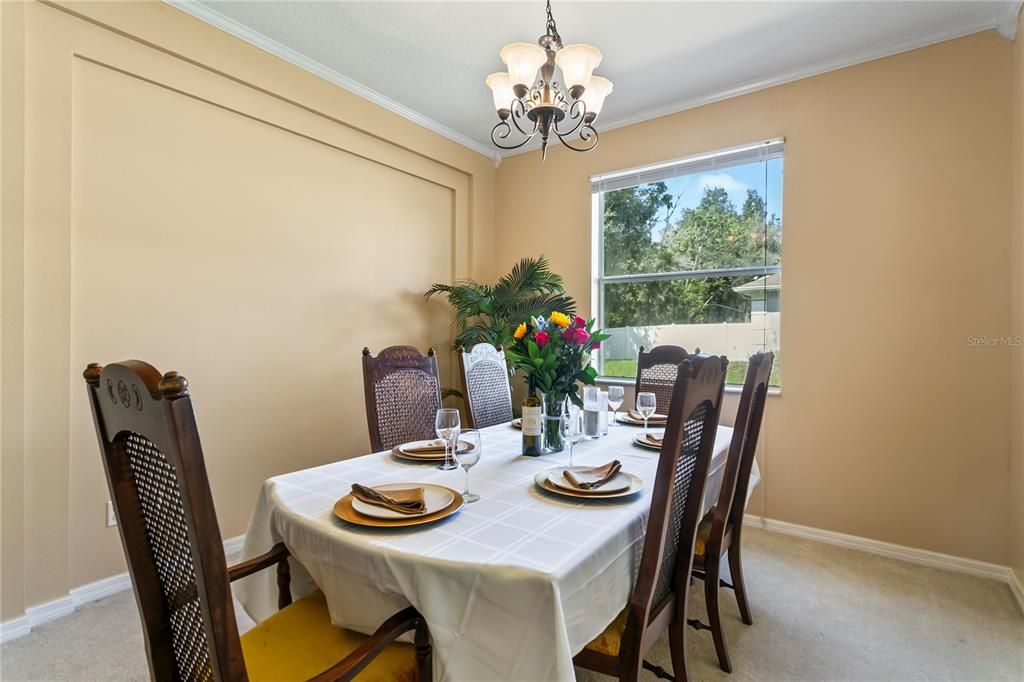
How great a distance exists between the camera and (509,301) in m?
3.72

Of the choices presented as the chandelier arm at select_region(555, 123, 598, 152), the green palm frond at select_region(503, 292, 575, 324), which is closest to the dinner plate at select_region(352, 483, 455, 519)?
the chandelier arm at select_region(555, 123, 598, 152)

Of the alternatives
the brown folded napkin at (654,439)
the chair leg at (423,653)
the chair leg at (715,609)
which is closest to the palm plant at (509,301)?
the brown folded napkin at (654,439)

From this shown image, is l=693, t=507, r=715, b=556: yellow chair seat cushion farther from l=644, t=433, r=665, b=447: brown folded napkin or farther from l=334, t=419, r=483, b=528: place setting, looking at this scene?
l=334, t=419, r=483, b=528: place setting

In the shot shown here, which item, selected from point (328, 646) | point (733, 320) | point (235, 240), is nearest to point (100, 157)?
point (235, 240)

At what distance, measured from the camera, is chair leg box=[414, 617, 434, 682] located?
3.47ft

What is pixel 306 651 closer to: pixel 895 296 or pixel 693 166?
pixel 895 296

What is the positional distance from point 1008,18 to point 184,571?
379 centimetres

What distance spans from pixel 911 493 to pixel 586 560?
99.8 inches

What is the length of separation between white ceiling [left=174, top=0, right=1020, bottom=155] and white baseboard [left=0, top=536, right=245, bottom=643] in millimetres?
2493

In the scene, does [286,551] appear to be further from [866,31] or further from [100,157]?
[866,31]

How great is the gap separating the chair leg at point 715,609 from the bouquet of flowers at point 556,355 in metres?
0.71

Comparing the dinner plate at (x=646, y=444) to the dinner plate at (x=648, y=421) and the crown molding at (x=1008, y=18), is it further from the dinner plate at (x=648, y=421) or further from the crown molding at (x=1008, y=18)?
the crown molding at (x=1008, y=18)

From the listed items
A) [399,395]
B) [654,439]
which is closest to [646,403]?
[654,439]

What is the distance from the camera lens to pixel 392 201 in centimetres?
358
